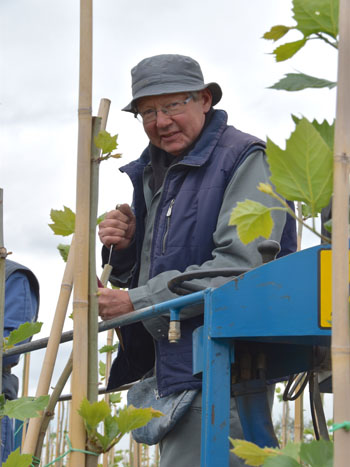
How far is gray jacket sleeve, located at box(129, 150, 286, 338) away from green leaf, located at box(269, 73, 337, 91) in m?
1.22

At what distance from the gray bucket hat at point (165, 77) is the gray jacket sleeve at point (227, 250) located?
38 cm

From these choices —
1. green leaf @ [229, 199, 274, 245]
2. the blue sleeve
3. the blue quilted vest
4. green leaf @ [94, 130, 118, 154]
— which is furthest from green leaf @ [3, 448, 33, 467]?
the blue sleeve

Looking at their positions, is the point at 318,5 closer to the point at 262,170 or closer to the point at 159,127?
the point at 262,170

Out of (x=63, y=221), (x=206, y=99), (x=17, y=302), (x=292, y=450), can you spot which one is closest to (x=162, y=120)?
(x=206, y=99)

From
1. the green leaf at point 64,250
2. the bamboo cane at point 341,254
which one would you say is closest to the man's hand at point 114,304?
the green leaf at point 64,250

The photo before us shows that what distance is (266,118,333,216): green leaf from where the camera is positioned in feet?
2.04

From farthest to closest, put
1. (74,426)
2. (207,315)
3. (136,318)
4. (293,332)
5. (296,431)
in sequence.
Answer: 1. (296,431)
2. (136,318)
3. (207,315)
4. (293,332)
5. (74,426)

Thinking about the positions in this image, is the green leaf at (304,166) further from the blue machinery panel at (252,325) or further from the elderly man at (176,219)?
the elderly man at (176,219)

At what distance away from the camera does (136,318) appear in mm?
1590

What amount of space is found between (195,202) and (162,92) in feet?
1.25

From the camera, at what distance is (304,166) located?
627 millimetres

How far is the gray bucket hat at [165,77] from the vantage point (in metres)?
2.29

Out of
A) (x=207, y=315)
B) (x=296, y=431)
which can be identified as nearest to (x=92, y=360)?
(x=207, y=315)

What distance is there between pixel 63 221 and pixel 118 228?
122 cm
